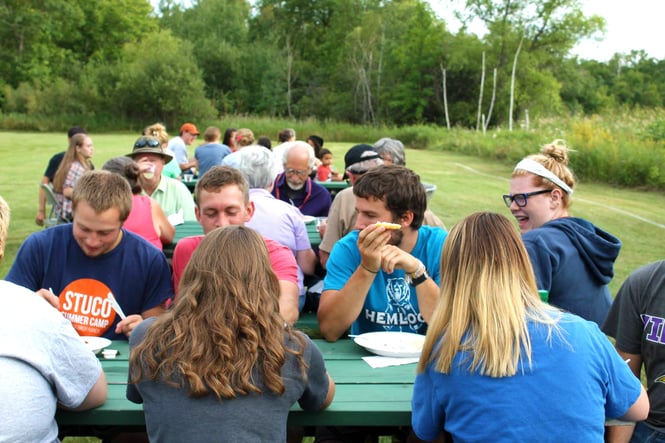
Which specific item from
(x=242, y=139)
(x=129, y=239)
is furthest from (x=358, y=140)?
(x=129, y=239)

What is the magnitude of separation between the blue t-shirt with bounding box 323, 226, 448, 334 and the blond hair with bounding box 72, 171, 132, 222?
1067 millimetres

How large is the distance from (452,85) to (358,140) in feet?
36.8

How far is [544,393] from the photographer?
1.92 metres

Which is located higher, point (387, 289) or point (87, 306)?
point (387, 289)

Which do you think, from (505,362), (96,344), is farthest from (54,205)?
(505,362)

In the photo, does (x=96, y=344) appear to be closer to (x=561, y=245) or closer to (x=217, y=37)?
(x=561, y=245)

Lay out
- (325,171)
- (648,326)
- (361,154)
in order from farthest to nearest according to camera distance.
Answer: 1. (325,171)
2. (361,154)
3. (648,326)

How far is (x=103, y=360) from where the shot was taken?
2.81 m

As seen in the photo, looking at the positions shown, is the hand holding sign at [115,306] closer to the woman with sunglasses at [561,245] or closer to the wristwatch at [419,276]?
the wristwatch at [419,276]

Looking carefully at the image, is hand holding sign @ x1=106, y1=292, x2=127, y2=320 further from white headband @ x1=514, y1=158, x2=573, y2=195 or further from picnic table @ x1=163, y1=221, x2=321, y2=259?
white headband @ x1=514, y1=158, x2=573, y2=195

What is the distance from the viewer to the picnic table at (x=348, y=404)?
7.56 feet

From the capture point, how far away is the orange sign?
3271 millimetres

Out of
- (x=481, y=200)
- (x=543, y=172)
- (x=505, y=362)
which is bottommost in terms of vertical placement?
(x=481, y=200)

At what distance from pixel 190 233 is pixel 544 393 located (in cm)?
408
